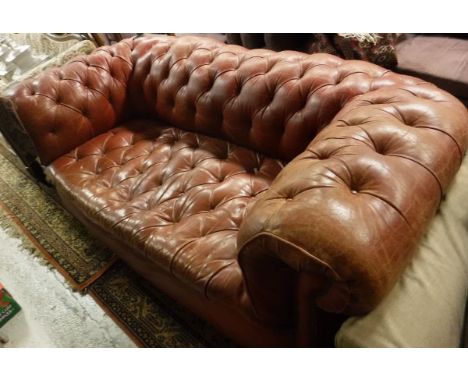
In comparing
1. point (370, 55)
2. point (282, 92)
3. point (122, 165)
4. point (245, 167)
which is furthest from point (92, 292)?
point (370, 55)

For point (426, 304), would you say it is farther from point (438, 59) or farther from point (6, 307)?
point (6, 307)

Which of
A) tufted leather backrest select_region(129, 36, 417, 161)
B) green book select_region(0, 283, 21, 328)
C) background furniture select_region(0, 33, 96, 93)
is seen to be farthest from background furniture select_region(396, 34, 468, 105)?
green book select_region(0, 283, 21, 328)

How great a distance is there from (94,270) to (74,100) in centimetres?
81

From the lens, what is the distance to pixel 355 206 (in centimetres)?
60

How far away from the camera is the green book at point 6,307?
1.36m

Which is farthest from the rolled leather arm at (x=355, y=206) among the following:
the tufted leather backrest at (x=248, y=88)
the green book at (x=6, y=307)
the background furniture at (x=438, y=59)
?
the green book at (x=6, y=307)

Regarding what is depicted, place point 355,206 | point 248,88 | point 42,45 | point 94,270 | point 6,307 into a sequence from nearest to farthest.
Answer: point 355,206, point 248,88, point 6,307, point 94,270, point 42,45

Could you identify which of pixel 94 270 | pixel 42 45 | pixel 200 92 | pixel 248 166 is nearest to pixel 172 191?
pixel 248 166

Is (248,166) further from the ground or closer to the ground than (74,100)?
closer to the ground

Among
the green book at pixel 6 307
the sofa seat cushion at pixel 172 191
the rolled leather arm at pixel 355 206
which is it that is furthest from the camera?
the green book at pixel 6 307

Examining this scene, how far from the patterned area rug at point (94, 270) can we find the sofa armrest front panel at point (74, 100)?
0.41 metres

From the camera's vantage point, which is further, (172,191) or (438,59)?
(438,59)

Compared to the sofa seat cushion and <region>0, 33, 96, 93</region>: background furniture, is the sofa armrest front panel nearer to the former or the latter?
the sofa seat cushion

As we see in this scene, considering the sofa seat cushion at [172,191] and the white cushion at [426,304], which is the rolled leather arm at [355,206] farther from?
the sofa seat cushion at [172,191]
